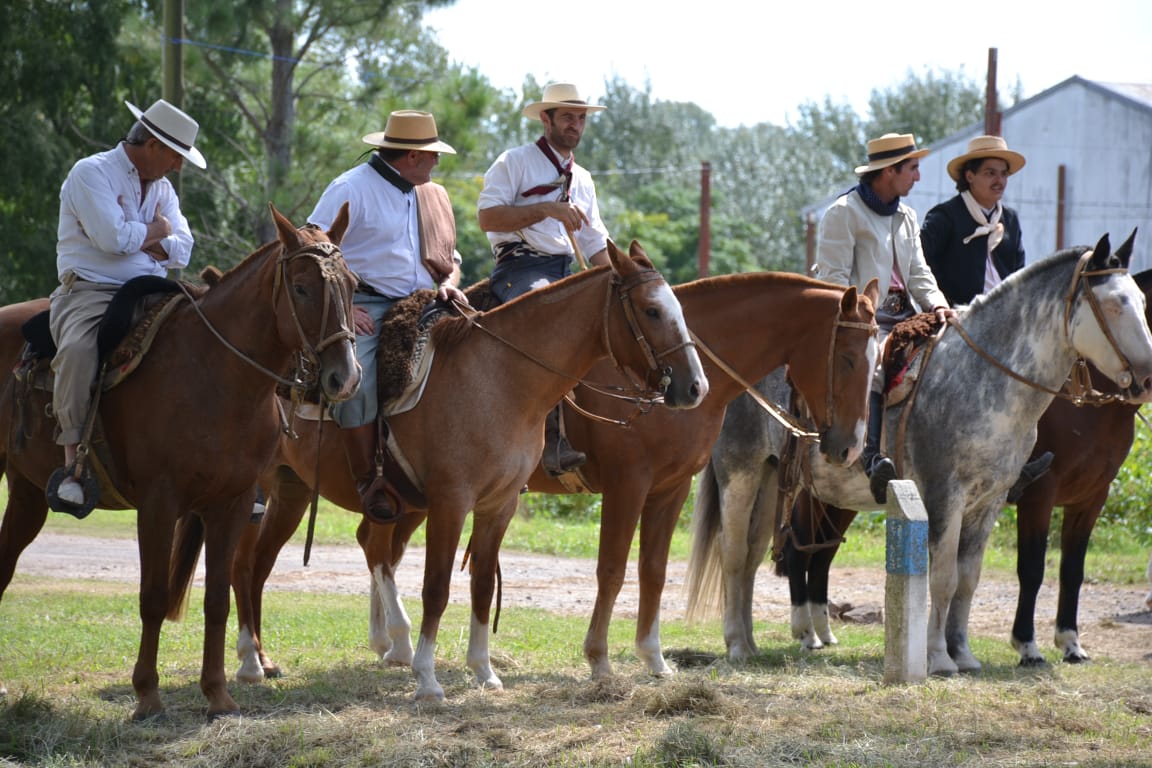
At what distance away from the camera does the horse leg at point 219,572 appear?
6.86m

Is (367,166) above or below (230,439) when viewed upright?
above

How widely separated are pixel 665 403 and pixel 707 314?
1.26 m

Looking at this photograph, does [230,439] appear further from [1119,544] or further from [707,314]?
[1119,544]

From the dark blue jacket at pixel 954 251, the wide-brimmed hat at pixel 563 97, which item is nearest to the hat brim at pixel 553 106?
the wide-brimmed hat at pixel 563 97

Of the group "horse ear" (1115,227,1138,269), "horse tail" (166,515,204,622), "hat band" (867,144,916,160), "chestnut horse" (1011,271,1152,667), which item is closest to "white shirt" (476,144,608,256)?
"hat band" (867,144,916,160)

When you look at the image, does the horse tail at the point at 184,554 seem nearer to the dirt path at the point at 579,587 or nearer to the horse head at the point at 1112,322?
the dirt path at the point at 579,587

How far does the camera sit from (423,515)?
8680 millimetres

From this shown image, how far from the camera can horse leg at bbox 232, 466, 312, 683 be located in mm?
8195

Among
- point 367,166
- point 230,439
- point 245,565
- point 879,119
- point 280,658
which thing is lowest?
point 280,658

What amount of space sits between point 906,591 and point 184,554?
4.22 m

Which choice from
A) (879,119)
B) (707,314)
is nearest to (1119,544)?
(707,314)

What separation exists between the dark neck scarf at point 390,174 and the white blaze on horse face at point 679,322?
1.91 m

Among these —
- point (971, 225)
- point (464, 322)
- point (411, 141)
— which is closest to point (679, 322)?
point (464, 322)

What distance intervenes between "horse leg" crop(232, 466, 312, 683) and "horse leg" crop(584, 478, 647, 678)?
199 centimetres
